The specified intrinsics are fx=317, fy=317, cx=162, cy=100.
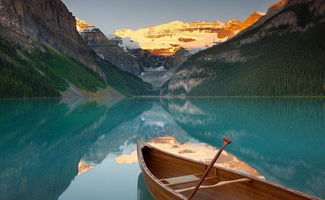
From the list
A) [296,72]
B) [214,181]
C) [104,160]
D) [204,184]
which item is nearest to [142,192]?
[204,184]

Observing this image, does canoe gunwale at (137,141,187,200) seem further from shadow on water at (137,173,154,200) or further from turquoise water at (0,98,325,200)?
turquoise water at (0,98,325,200)

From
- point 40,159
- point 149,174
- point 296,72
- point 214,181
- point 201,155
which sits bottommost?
point 201,155

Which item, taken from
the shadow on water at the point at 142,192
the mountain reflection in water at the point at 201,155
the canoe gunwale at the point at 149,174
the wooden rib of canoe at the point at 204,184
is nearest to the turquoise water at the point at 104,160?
the shadow on water at the point at 142,192

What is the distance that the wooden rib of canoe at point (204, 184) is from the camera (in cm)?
950

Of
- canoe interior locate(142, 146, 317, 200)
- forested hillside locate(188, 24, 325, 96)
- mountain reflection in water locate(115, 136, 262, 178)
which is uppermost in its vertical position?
forested hillside locate(188, 24, 325, 96)

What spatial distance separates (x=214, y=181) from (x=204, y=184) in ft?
1.33

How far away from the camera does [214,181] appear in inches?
481

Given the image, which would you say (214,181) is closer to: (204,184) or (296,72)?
(204,184)

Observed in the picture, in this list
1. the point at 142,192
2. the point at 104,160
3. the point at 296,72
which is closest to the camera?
the point at 142,192

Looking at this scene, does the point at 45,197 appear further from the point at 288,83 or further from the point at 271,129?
the point at 288,83

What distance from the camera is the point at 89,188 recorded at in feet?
46.6

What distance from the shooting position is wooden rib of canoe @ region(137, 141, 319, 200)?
9500 mm

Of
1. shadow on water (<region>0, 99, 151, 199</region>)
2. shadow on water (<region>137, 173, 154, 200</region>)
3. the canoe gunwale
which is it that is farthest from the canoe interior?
shadow on water (<region>0, 99, 151, 199</region>)

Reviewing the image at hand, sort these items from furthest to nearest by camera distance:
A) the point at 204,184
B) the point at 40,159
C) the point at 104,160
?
the point at 104,160 → the point at 40,159 → the point at 204,184
